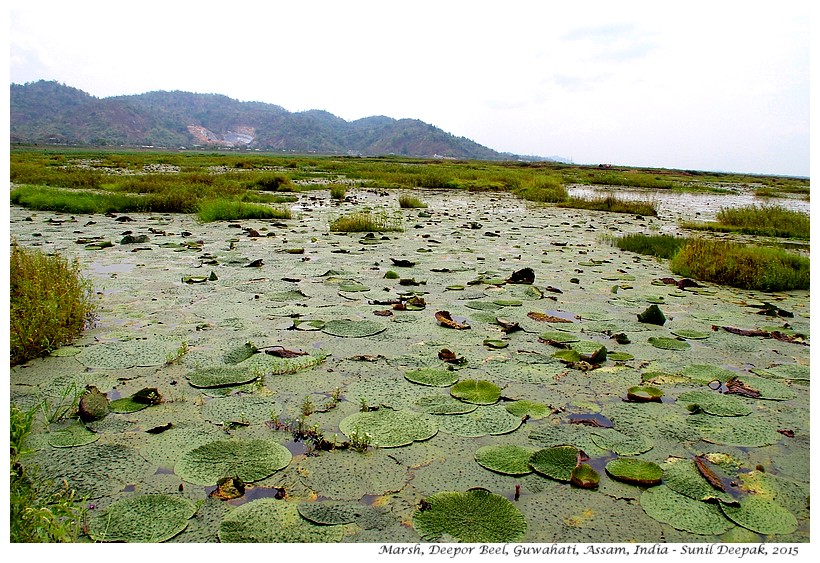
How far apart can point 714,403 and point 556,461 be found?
116cm

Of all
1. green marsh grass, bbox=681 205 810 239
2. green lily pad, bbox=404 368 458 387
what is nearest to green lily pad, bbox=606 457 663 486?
green lily pad, bbox=404 368 458 387

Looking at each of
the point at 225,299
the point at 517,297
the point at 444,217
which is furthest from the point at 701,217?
the point at 225,299

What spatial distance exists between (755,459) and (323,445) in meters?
1.86

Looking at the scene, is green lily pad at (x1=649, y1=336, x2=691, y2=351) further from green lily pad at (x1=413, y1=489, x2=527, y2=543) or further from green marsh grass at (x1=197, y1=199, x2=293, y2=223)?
green marsh grass at (x1=197, y1=199, x2=293, y2=223)

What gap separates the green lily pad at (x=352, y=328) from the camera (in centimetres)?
394

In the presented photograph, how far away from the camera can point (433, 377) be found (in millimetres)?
3211

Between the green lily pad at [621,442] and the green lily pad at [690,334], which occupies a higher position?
the green lily pad at [690,334]

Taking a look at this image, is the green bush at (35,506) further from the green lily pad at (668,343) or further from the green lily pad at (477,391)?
the green lily pad at (668,343)

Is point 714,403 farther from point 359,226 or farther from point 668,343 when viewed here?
point 359,226

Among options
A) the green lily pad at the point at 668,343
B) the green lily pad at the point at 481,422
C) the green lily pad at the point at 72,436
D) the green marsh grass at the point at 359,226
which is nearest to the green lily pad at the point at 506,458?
the green lily pad at the point at 481,422

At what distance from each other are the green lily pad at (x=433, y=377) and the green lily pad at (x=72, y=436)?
5.16 ft

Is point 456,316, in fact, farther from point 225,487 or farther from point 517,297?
point 225,487

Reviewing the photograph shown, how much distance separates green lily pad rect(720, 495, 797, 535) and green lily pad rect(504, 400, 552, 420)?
899mm

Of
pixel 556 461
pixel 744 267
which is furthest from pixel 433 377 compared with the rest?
pixel 744 267
